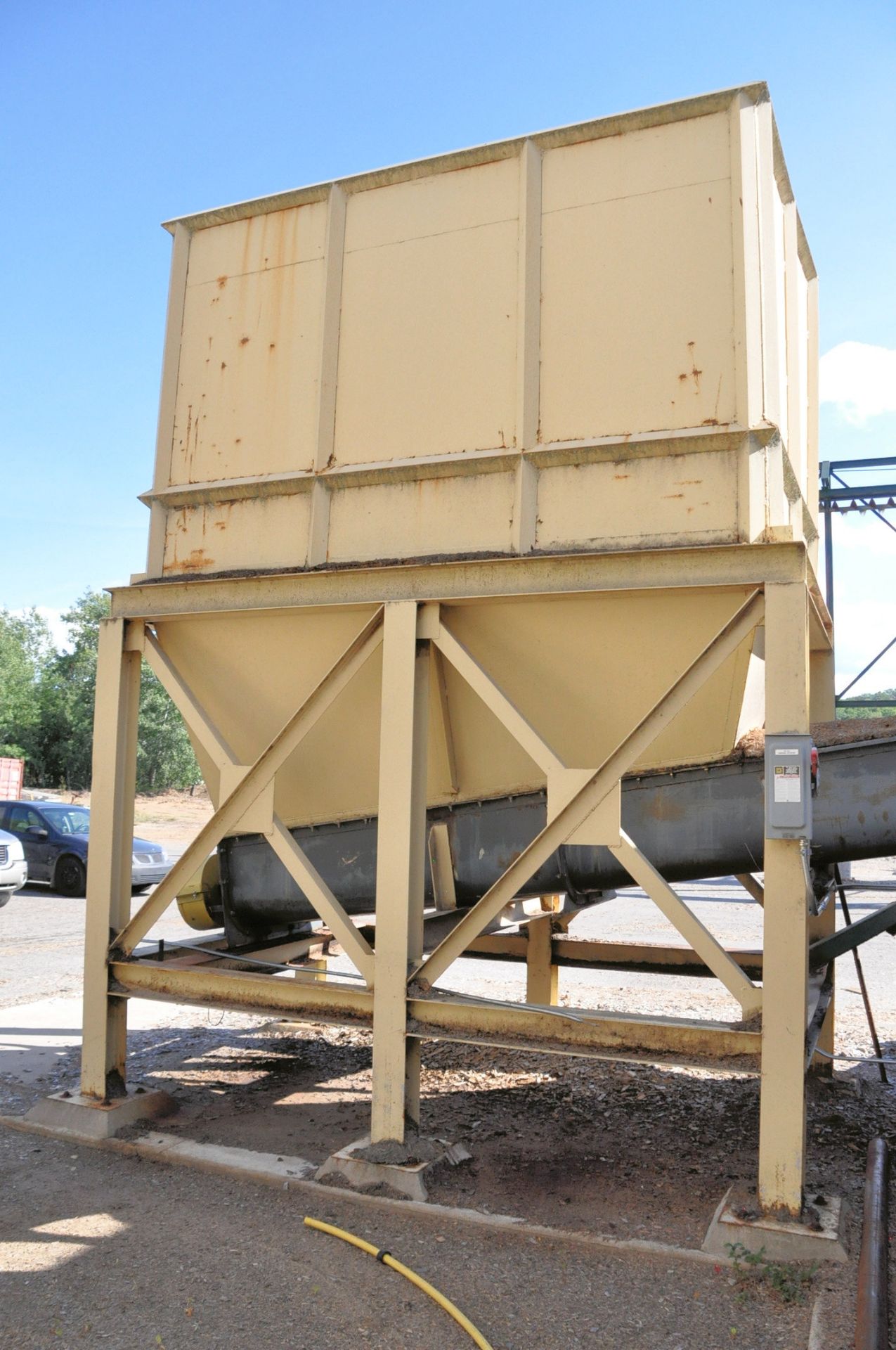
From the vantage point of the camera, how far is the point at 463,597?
4.65m

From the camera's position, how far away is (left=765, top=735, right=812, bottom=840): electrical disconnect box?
156 inches

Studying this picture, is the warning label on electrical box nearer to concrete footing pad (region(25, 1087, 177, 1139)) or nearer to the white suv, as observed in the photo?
concrete footing pad (region(25, 1087, 177, 1139))

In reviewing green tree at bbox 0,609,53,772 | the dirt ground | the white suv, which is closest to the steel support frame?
the dirt ground

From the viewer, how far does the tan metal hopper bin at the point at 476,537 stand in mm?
4305

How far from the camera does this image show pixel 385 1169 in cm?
438

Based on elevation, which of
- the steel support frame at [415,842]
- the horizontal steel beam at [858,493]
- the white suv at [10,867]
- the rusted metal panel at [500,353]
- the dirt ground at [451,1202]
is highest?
the horizontal steel beam at [858,493]

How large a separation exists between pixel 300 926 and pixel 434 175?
509 centimetres

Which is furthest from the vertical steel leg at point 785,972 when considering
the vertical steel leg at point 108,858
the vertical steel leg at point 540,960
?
the vertical steel leg at point 108,858

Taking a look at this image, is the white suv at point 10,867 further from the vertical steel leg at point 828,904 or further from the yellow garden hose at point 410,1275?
the vertical steel leg at point 828,904

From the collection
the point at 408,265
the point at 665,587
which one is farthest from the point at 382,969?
the point at 408,265

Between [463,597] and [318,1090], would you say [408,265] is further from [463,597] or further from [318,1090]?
[318,1090]

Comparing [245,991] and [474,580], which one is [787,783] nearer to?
[474,580]

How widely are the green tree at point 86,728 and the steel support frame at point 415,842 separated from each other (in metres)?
36.3

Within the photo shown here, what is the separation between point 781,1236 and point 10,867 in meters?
12.7
